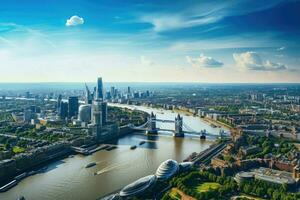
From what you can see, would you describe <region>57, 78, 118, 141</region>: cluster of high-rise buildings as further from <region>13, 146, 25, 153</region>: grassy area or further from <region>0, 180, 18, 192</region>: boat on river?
<region>0, 180, 18, 192</region>: boat on river

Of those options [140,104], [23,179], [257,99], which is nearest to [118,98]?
[140,104]

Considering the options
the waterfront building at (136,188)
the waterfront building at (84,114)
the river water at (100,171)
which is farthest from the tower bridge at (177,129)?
the waterfront building at (136,188)

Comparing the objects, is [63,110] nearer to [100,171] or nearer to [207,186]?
[100,171]

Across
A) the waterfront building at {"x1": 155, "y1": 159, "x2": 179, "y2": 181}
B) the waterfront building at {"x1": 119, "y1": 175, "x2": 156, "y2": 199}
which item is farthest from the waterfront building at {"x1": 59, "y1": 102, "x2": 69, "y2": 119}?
the waterfront building at {"x1": 119, "y1": 175, "x2": 156, "y2": 199}

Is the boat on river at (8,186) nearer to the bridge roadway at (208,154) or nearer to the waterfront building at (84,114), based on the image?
the bridge roadway at (208,154)

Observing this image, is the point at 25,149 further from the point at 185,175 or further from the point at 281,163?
the point at 281,163
